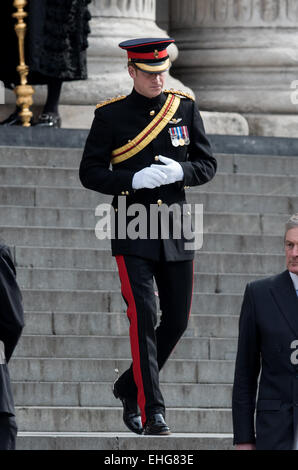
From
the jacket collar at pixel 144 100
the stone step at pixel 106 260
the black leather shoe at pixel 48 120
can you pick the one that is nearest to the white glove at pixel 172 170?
the jacket collar at pixel 144 100

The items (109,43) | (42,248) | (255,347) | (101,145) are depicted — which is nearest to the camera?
(255,347)

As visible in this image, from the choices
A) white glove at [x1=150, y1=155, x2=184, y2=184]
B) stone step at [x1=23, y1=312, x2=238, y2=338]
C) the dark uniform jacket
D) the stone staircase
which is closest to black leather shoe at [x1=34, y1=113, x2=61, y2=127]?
the stone staircase

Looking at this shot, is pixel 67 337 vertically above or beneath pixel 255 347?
beneath

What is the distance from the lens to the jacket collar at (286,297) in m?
6.74

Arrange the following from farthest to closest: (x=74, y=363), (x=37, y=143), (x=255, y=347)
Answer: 1. (x=37, y=143)
2. (x=74, y=363)
3. (x=255, y=347)

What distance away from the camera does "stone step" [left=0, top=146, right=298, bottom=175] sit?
42.5ft

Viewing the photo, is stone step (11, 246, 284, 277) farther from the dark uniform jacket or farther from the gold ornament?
the gold ornament

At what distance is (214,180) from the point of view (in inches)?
515

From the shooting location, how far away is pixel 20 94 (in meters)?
14.6

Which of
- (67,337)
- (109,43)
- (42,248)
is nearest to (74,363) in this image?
(67,337)

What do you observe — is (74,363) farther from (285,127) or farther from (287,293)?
(285,127)

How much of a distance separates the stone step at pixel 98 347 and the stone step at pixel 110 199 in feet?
6.67

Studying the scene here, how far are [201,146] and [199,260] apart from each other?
3103 mm

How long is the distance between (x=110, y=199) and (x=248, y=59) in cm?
440
